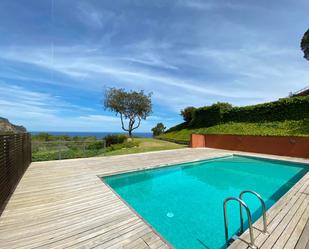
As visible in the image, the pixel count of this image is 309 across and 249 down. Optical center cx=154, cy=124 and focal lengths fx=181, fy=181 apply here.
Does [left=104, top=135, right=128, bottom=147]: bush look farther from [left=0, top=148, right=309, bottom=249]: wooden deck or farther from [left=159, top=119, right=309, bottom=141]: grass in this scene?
[left=0, top=148, right=309, bottom=249]: wooden deck

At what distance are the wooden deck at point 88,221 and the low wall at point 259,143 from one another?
563 cm

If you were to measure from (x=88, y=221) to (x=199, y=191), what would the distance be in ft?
11.3

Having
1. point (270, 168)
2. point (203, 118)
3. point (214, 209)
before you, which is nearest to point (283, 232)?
point (214, 209)

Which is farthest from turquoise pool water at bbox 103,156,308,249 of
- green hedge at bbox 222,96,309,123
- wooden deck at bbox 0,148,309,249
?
green hedge at bbox 222,96,309,123

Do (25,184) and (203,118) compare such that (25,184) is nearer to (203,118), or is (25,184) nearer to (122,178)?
(122,178)

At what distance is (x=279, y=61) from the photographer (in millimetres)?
10406

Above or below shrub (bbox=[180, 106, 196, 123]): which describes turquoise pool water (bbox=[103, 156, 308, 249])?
below

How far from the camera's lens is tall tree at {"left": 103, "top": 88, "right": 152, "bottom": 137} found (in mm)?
19984

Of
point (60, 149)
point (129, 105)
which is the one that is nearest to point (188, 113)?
point (129, 105)

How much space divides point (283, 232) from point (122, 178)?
4.42 m

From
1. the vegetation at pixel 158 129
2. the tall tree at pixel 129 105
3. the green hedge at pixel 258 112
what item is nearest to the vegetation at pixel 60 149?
the tall tree at pixel 129 105

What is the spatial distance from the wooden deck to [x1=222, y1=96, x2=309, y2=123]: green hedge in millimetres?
9704

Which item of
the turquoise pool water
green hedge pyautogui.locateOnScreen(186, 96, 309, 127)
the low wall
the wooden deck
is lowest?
the turquoise pool water

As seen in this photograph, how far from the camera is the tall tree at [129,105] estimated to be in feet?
65.6
